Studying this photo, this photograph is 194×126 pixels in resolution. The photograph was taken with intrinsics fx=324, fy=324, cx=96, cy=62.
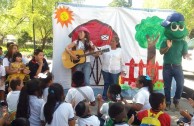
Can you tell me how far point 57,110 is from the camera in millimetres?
3922

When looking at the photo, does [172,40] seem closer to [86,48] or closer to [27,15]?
Result: [86,48]

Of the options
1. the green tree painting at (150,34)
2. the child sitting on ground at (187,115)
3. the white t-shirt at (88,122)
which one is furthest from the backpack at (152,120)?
the green tree painting at (150,34)

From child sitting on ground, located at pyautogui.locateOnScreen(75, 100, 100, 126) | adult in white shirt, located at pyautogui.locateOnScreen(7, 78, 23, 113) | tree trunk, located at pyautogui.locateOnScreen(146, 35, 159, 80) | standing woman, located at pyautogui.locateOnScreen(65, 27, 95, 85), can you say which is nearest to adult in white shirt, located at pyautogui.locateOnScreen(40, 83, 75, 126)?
child sitting on ground, located at pyautogui.locateOnScreen(75, 100, 100, 126)

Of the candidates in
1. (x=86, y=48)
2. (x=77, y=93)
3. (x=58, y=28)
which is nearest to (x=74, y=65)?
(x=86, y=48)

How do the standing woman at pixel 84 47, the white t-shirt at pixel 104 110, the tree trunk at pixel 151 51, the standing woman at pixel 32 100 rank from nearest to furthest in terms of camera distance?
the standing woman at pixel 32 100 → the white t-shirt at pixel 104 110 → the standing woman at pixel 84 47 → the tree trunk at pixel 151 51

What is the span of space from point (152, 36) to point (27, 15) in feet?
46.0

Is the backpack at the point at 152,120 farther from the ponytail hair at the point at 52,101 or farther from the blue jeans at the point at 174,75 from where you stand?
the blue jeans at the point at 174,75

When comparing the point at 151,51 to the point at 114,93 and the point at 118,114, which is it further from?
the point at 118,114

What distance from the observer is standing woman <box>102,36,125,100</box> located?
7.19m

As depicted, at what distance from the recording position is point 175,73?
6684mm

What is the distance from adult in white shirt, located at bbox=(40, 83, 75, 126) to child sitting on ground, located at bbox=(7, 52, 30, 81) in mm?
2841

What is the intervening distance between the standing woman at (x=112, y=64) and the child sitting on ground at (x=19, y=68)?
171cm

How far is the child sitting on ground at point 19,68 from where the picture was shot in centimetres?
673

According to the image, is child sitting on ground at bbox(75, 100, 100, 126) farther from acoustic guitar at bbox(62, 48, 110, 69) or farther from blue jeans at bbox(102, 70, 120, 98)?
acoustic guitar at bbox(62, 48, 110, 69)
